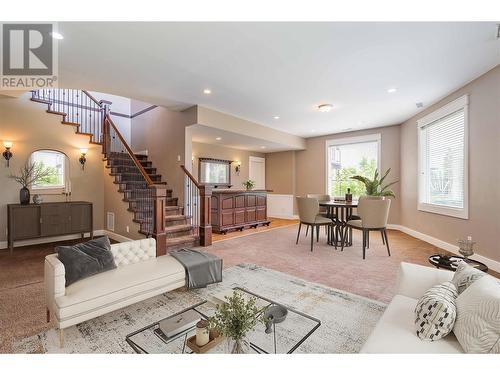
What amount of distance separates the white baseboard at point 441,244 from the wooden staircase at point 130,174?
4.67m

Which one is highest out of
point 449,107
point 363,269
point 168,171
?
point 449,107

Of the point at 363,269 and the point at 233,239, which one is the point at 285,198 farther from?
the point at 363,269

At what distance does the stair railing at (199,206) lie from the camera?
15.7ft

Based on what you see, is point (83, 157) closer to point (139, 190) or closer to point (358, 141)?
point (139, 190)

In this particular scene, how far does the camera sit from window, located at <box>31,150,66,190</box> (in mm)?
5173

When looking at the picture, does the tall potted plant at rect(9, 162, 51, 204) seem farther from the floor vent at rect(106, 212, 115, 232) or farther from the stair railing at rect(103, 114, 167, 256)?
the floor vent at rect(106, 212, 115, 232)

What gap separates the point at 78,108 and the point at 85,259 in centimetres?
543

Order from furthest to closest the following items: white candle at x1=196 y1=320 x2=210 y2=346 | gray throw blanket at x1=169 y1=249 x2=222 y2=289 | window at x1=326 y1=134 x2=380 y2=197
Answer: window at x1=326 y1=134 x2=380 y2=197, gray throw blanket at x1=169 y1=249 x2=222 y2=289, white candle at x1=196 y1=320 x2=210 y2=346

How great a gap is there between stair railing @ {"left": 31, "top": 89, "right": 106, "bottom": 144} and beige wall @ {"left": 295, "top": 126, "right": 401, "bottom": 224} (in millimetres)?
6092

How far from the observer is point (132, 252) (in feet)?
8.79

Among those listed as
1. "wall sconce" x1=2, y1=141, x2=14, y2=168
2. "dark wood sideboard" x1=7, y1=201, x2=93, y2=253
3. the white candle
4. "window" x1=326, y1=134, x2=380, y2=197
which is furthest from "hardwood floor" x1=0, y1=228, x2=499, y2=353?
"window" x1=326, y1=134, x2=380, y2=197

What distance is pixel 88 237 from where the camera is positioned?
222 inches
